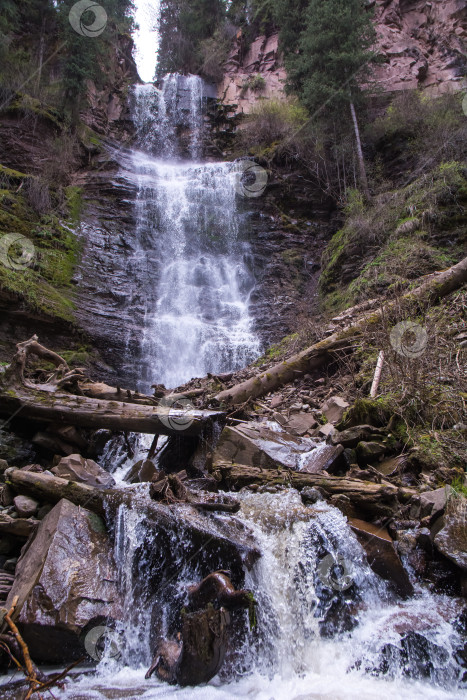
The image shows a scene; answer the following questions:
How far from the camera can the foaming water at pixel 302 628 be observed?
243 centimetres

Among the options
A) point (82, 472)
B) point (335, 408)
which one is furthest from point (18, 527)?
point (335, 408)

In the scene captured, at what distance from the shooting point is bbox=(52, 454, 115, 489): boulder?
4.26m

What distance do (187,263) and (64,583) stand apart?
12.1 metres

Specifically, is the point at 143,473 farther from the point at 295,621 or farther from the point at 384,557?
the point at 384,557

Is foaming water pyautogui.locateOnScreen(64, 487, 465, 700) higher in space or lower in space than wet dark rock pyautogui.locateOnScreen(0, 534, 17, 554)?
lower

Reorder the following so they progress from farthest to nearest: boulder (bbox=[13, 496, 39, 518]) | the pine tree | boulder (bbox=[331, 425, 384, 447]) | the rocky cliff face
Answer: the rocky cliff face → the pine tree → boulder (bbox=[331, 425, 384, 447]) → boulder (bbox=[13, 496, 39, 518])

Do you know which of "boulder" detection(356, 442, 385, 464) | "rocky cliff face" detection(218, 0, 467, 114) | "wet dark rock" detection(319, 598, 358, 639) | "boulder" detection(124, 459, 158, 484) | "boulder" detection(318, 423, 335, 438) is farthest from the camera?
"rocky cliff face" detection(218, 0, 467, 114)

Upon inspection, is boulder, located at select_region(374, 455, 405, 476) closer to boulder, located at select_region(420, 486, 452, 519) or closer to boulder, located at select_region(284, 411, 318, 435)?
boulder, located at select_region(420, 486, 452, 519)

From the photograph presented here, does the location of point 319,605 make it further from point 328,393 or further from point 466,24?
point 466,24

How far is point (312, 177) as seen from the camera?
1606 cm

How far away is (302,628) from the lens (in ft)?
9.05

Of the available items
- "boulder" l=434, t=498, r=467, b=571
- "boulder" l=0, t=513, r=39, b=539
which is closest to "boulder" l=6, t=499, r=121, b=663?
"boulder" l=0, t=513, r=39, b=539

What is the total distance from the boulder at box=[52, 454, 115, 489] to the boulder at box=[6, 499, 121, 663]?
37.3 inches

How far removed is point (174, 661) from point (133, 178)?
648 inches
